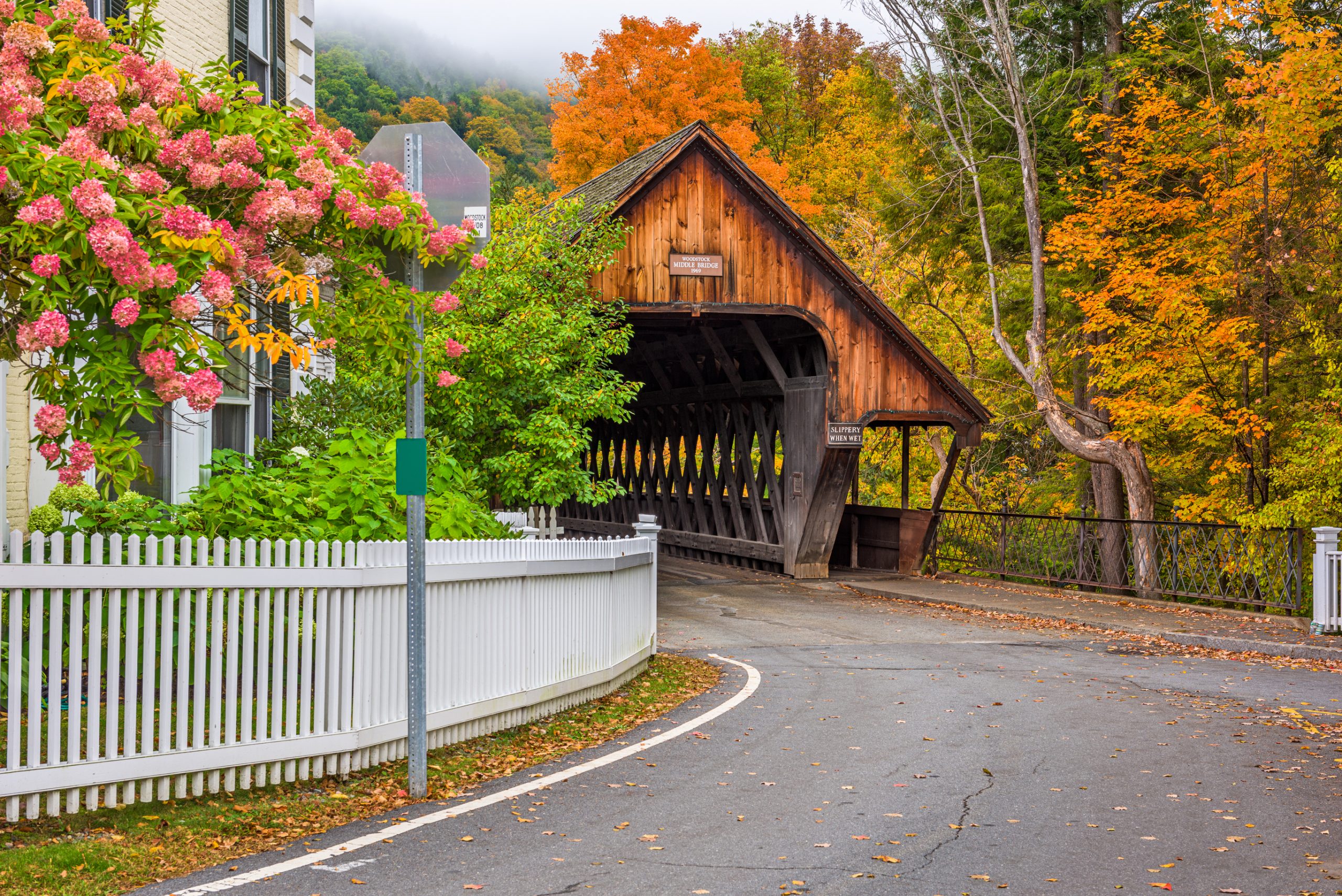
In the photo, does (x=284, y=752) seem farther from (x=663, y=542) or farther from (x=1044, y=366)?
(x=663, y=542)

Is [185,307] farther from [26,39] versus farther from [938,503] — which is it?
[938,503]

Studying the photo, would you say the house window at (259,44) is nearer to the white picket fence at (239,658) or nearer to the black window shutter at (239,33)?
the black window shutter at (239,33)

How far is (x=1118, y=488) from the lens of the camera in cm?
2623

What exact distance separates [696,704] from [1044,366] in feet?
50.7

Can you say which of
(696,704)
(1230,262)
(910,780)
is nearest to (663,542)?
(1230,262)

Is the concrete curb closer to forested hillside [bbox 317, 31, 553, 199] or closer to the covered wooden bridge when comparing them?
the covered wooden bridge

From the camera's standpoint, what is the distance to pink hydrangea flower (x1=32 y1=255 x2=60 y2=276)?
5152mm

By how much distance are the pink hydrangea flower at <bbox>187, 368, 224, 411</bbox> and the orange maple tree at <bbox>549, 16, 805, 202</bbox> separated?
3517cm

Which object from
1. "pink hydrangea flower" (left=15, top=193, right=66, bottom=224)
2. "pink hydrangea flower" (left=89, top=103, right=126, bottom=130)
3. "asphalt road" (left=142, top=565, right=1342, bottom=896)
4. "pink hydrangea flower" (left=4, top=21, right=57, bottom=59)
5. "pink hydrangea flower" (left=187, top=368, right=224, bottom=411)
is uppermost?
"pink hydrangea flower" (left=4, top=21, right=57, bottom=59)

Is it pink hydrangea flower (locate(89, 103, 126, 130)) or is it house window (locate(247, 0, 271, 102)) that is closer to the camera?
pink hydrangea flower (locate(89, 103, 126, 130))

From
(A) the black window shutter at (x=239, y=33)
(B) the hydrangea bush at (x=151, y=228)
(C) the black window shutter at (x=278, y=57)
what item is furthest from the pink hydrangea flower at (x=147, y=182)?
(C) the black window shutter at (x=278, y=57)

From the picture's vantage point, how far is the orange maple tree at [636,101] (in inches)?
1581

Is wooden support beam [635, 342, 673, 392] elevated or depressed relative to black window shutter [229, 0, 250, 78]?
depressed

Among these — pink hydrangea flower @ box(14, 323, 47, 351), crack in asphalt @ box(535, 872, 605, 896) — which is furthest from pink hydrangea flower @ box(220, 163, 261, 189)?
crack in asphalt @ box(535, 872, 605, 896)
